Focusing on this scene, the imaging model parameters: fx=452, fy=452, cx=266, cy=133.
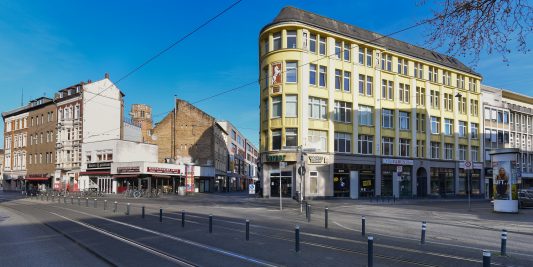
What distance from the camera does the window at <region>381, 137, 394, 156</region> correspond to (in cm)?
4712

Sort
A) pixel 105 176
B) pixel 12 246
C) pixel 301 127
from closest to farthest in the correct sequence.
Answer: pixel 12 246
pixel 301 127
pixel 105 176

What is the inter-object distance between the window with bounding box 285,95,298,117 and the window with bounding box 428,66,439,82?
811 inches

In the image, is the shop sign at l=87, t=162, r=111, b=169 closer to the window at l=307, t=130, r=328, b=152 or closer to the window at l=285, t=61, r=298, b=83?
the window at l=285, t=61, r=298, b=83

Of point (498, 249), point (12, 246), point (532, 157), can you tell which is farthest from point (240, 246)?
point (532, 157)

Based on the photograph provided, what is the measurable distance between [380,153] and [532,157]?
36740 millimetres

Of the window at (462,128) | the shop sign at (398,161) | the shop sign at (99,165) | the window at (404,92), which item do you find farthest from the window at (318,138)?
the shop sign at (99,165)

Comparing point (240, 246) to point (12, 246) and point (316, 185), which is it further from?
point (316, 185)

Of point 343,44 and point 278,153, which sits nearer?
point 278,153

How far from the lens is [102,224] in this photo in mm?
17984

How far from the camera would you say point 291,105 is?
135ft

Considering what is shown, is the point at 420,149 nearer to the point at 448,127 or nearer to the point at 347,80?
the point at 448,127

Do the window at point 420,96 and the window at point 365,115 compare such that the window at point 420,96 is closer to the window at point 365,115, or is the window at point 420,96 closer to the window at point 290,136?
the window at point 365,115

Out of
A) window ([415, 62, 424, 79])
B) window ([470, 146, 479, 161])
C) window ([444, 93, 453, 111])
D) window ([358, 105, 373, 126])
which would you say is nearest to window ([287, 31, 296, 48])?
window ([358, 105, 373, 126])

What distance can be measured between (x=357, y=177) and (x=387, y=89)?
1061 cm
